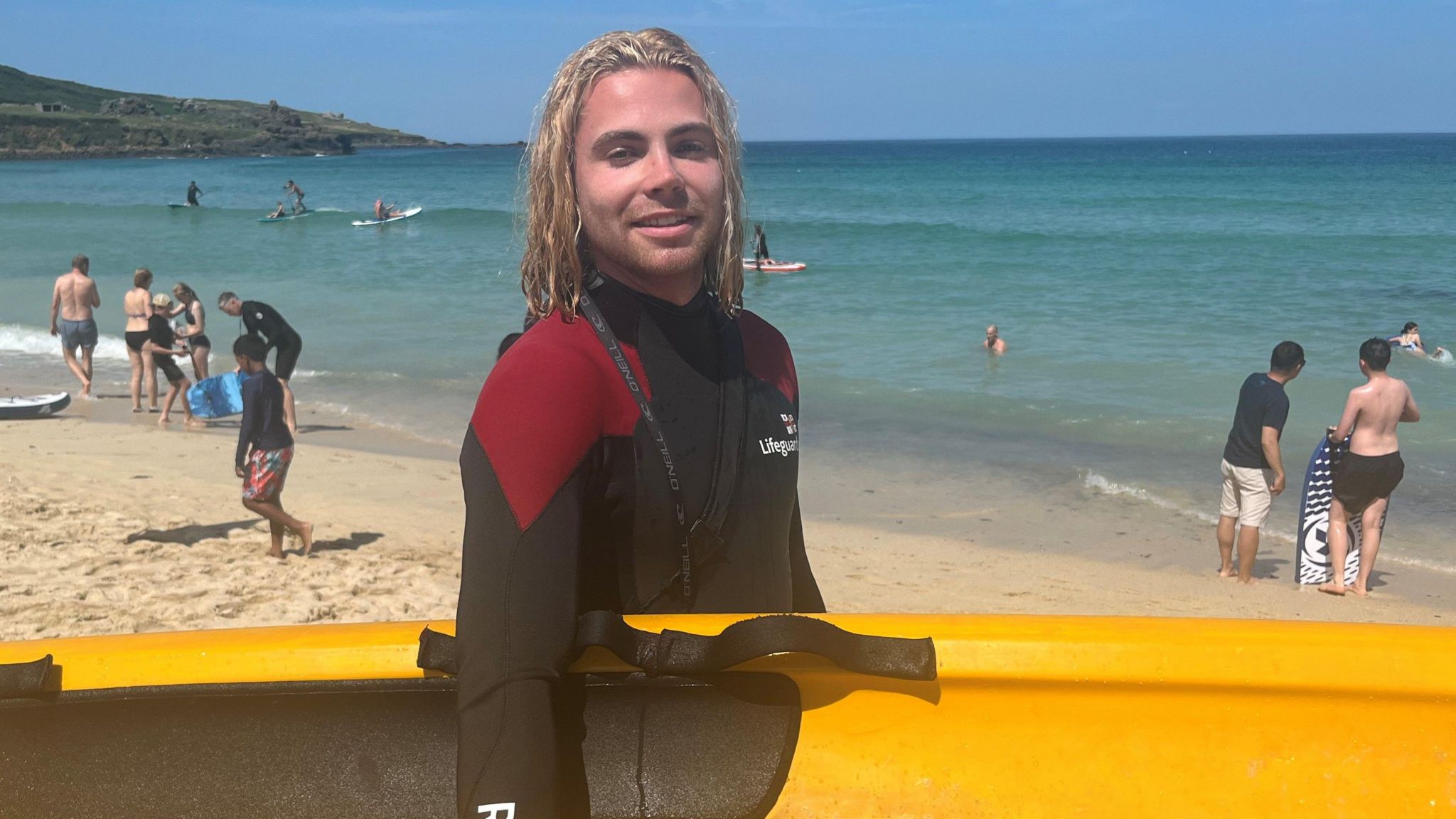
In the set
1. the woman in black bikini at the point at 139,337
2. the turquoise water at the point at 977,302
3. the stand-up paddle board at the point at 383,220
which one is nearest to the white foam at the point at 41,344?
the turquoise water at the point at 977,302

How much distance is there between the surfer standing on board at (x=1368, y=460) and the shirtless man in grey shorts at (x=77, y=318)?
1330 centimetres

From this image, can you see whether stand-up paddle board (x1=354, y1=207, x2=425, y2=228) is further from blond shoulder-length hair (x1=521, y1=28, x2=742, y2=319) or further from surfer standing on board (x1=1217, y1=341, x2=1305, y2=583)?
blond shoulder-length hair (x1=521, y1=28, x2=742, y2=319)

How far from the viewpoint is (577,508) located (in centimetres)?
140

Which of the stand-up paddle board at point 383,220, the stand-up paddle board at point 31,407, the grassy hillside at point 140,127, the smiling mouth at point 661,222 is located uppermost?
the grassy hillside at point 140,127

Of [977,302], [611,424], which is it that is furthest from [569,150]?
[977,302]

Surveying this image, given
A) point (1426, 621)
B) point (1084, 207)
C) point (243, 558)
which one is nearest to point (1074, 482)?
point (1426, 621)

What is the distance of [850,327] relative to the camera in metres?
21.3

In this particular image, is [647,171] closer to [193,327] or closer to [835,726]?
[835,726]

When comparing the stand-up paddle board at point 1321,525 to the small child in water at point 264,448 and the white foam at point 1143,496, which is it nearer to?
the white foam at point 1143,496

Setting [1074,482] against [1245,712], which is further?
[1074,482]

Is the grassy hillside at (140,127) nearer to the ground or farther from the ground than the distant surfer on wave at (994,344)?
farther from the ground

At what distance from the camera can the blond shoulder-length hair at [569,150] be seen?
5.09 ft

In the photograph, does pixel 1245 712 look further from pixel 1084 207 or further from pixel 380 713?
pixel 1084 207

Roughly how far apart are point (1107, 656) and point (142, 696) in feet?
5.02
